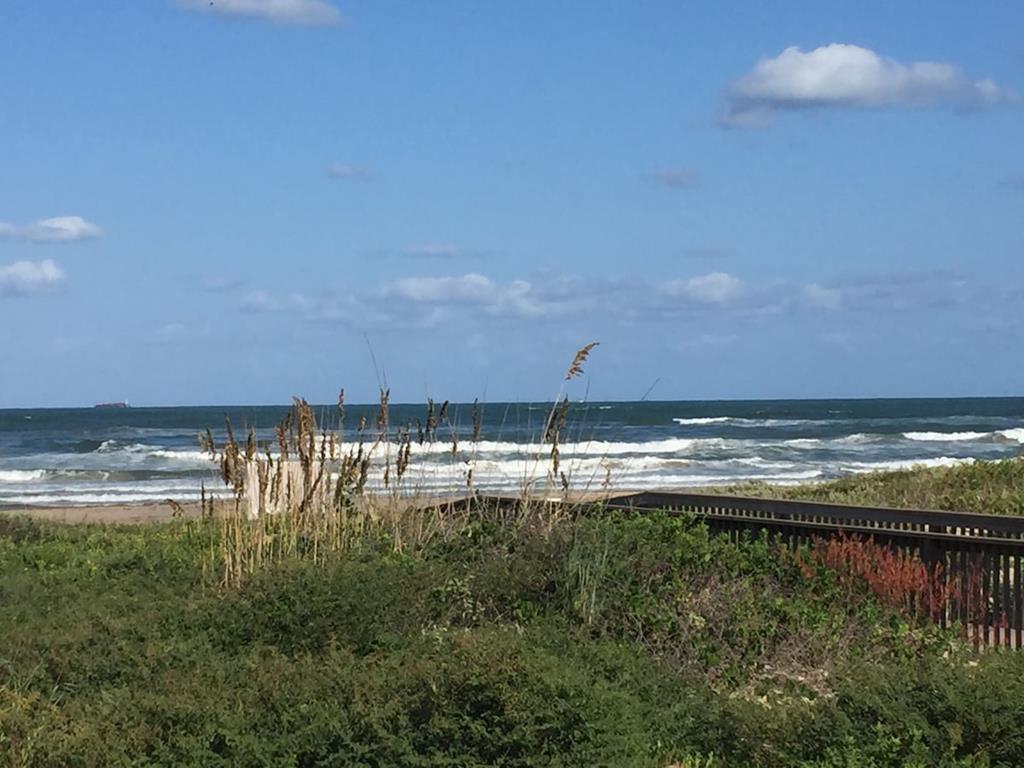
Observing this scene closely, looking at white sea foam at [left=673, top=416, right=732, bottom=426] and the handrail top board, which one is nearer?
the handrail top board

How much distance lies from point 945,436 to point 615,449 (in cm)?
1668

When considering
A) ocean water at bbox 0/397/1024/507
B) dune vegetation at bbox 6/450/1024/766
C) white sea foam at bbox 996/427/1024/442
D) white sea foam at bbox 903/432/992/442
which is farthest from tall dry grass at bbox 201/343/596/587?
white sea foam at bbox 996/427/1024/442

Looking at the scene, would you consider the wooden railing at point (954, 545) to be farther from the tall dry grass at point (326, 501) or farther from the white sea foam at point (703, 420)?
the white sea foam at point (703, 420)

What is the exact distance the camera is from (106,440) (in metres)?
58.1

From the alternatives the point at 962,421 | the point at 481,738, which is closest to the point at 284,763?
the point at 481,738

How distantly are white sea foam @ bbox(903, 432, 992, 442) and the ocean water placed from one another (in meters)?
0.07

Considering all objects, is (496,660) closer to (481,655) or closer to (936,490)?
(481,655)

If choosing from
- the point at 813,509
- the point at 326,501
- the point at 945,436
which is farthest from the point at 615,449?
the point at 326,501

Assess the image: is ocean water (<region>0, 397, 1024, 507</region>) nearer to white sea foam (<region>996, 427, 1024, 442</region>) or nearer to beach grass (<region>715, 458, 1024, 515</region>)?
white sea foam (<region>996, 427, 1024, 442</region>)

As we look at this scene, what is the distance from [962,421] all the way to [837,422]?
734cm

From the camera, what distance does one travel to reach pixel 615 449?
174 feet

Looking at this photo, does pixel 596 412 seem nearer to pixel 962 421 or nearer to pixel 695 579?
pixel 962 421

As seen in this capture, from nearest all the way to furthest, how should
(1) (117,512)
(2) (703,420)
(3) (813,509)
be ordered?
(3) (813,509) < (1) (117,512) < (2) (703,420)

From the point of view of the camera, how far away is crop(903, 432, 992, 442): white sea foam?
58.9 meters
